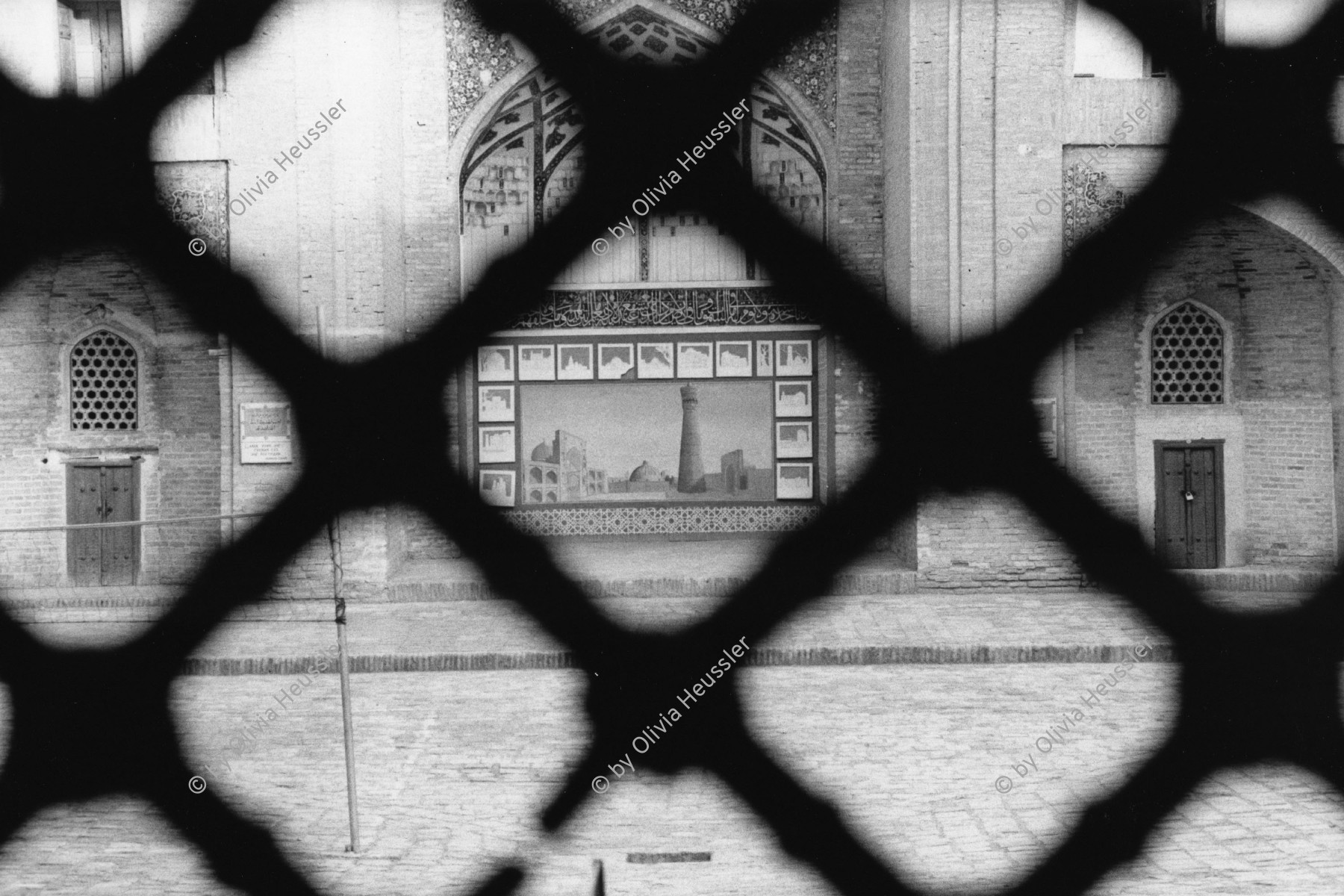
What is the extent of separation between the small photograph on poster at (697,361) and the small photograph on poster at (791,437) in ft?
3.21

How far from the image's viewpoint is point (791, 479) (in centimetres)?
1517

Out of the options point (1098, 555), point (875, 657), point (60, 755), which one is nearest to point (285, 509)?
point (60, 755)

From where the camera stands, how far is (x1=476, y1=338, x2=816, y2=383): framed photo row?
593 inches

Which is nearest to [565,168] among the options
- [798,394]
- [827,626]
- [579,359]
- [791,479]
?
[579,359]

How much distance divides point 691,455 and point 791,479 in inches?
45.1

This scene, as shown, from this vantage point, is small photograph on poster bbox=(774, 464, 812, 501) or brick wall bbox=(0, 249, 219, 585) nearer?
brick wall bbox=(0, 249, 219, 585)

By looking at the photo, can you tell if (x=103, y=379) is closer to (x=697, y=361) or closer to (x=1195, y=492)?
(x=697, y=361)

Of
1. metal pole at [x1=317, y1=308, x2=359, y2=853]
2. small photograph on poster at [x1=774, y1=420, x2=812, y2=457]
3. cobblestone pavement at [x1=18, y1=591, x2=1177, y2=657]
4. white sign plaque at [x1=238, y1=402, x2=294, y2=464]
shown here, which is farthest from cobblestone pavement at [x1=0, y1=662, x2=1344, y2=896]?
small photograph on poster at [x1=774, y1=420, x2=812, y2=457]

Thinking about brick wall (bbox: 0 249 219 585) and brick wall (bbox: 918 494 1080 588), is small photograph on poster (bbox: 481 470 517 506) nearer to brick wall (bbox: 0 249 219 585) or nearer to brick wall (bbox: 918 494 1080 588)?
brick wall (bbox: 0 249 219 585)

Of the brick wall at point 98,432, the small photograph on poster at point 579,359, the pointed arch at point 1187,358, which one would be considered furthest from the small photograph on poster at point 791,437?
the brick wall at point 98,432

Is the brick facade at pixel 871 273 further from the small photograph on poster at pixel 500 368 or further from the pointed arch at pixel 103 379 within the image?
the small photograph on poster at pixel 500 368

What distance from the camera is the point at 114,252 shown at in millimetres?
1264

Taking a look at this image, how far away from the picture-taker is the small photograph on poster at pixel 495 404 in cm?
1509

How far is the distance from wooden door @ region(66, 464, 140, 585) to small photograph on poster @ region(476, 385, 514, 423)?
12.1 feet
